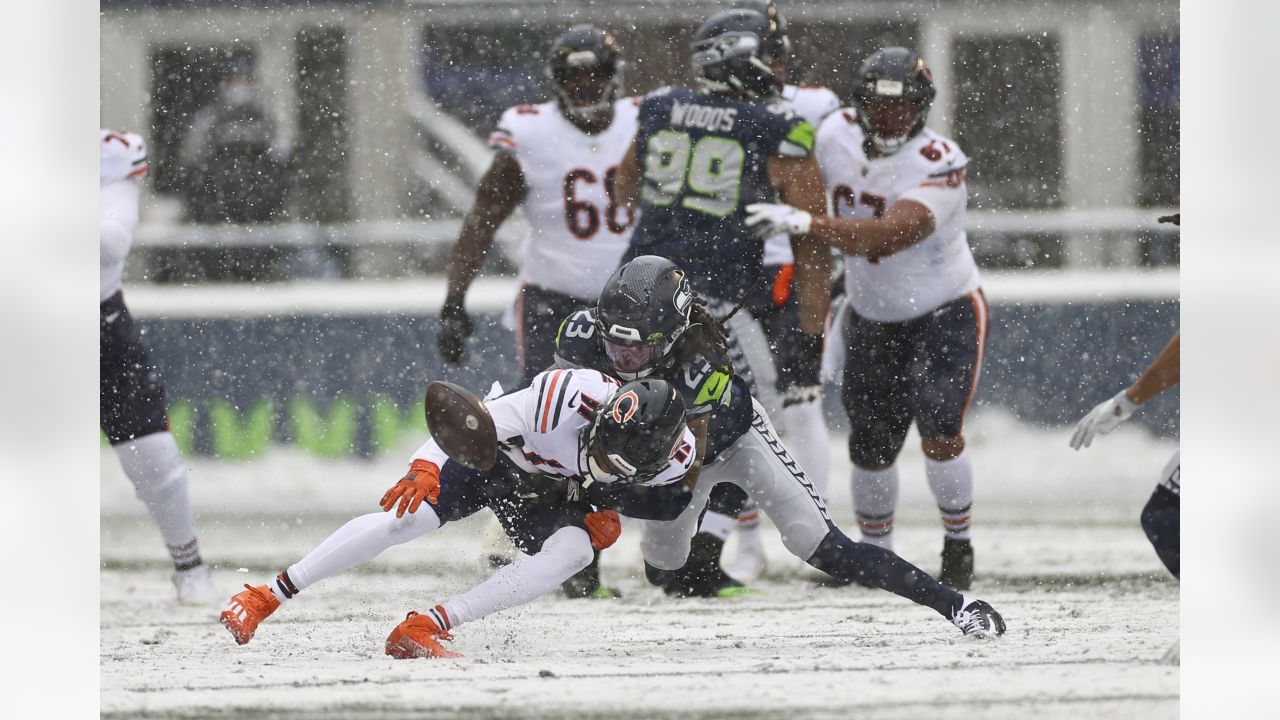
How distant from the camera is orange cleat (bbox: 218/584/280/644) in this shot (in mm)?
3711

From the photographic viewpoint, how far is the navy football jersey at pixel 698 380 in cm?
398

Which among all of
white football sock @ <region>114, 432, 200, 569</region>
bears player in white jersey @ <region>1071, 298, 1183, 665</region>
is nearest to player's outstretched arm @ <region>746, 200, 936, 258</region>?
bears player in white jersey @ <region>1071, 298, 1183, 665</region>

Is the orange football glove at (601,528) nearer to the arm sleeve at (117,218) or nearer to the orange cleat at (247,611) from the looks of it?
the orange cleat at (247,611)

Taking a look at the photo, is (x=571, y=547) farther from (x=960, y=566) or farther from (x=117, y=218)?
(x=117, y=218)

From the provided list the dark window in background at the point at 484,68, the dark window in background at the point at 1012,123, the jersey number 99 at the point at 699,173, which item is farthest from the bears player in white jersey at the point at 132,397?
the dark window in background at the point at 1012,123

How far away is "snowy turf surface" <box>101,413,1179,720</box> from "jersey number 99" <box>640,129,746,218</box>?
1.08 metres

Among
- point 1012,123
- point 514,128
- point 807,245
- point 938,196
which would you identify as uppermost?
point 514,128

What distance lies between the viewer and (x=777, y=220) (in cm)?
450

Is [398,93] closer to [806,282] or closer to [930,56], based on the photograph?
[930,56]

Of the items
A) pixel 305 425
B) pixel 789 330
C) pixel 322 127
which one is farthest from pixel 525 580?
pixel 322 127

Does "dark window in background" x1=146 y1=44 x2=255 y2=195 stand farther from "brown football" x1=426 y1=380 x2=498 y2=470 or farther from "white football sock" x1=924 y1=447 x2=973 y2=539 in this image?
"brown football" x1=426 y1=380 x2=498 y2=470

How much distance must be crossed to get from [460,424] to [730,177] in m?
1.52

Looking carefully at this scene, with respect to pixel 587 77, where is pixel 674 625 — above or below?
below
